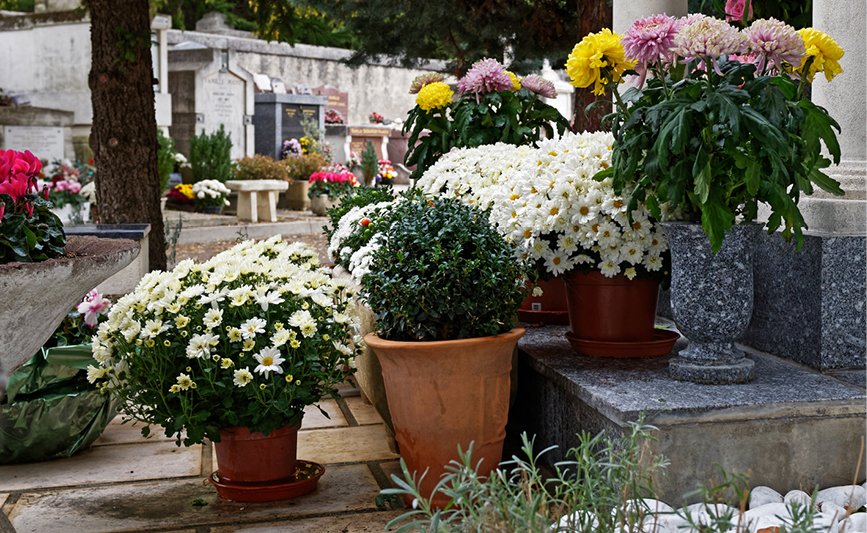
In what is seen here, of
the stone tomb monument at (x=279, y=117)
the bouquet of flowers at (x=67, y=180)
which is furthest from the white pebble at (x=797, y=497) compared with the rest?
the stone tomb monument at (x=279, y=117)

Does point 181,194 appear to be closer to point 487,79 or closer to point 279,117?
point 279,117

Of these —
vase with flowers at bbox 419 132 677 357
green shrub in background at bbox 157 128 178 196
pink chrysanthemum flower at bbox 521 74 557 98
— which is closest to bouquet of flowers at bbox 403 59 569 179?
pink chrysanthemum flower at bbox 521 74 557 98

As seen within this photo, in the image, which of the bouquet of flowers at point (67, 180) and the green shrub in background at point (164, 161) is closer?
the bouquet of flowers at point (67, 180)

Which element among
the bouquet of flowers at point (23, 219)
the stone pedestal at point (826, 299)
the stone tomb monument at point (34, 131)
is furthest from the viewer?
the stone tomb monument at point (34, 131)

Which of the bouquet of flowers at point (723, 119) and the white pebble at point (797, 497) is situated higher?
the bouquet of flowers at point (723, 119)

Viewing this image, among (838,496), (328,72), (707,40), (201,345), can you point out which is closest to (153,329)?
(201,345)

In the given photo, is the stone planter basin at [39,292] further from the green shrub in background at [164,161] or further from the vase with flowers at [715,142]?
the green shrub in background at [164,161]

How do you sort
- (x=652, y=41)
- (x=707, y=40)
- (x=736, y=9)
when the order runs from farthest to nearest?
(x=736, y=9)
(x=652, y=41)
(x=707, y=40)

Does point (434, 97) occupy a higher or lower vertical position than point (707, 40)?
higher

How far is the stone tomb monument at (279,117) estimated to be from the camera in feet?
57.9

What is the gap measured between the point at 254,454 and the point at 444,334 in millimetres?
783

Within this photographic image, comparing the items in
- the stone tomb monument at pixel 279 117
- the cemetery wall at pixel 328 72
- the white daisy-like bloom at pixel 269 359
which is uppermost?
the cemetery wall at pixel 328 72

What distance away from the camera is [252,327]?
8.41ft

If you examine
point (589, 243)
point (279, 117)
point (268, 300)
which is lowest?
point (268, 300)
